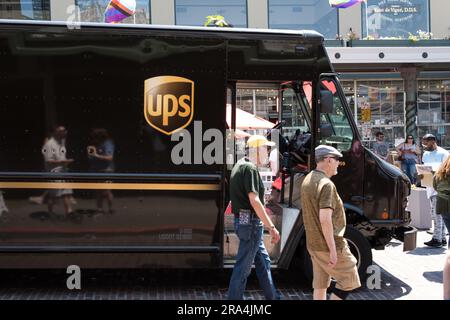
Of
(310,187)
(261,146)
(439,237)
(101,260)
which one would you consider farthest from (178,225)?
(439,237)

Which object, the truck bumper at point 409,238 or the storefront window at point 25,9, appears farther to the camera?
the storefront window at point 25,9

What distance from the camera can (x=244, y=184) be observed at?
4820 mm

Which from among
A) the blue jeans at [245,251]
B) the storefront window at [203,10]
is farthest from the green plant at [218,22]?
the storefront window at [203,10]

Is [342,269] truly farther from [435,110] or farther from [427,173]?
[435,110]

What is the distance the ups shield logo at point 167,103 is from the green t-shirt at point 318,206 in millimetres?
1964

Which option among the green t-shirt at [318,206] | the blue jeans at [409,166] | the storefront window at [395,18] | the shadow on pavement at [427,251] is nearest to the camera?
the green t-shirt at [318,206]

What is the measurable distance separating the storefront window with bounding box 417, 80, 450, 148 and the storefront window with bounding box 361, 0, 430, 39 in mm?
1963

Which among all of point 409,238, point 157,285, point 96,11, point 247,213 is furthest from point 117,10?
point 96,11

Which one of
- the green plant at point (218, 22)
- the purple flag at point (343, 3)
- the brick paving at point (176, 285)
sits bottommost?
the brick paving at point (176, 285)

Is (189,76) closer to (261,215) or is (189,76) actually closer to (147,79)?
(147,79)

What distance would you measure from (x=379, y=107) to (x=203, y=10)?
7031 millimetres

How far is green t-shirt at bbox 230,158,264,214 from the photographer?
479 centimetres

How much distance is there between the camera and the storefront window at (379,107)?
1828cm

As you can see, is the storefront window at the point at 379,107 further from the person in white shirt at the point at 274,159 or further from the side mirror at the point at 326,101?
the side mirror at the point at 326,101
